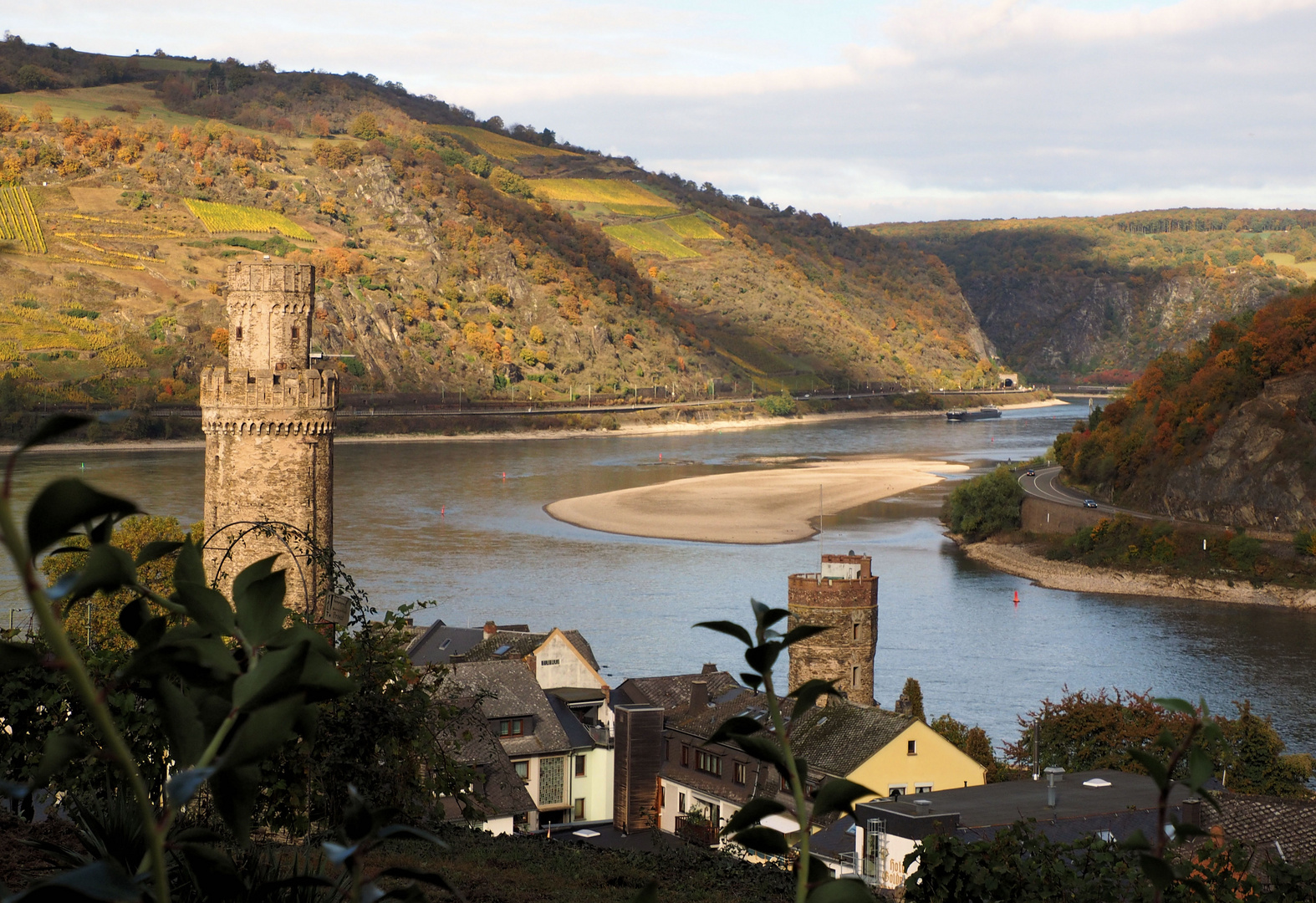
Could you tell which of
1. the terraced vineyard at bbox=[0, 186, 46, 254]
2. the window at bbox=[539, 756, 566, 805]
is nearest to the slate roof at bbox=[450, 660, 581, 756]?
the window at bbox=[539, 756, 566, 805]

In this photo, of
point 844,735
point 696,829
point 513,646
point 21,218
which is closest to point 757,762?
point 696,829

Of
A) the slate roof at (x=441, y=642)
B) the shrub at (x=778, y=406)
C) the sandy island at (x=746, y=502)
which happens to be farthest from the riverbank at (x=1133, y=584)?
the shrub at (x=778, y=406)

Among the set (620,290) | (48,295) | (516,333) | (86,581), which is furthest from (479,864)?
(620,290)

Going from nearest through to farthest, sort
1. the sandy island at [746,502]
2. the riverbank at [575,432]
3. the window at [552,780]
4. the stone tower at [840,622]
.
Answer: the window at [552,780] → the stone tower at [840,622] → the sandy island at [746,502] → the riverbank at [575,432]

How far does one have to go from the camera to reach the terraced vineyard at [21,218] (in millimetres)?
114050

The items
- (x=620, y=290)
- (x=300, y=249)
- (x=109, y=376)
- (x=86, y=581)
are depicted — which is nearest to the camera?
(x=86, y=581)

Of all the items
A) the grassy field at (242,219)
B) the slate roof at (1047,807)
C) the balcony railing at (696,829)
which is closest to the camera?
the slate roof at (1047,807)

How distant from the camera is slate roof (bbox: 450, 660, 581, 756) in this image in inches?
1043

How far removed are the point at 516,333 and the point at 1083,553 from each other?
9571cm

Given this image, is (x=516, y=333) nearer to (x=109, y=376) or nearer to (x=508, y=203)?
Result: (x=508, y=203)

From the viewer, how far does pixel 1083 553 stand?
205 ft

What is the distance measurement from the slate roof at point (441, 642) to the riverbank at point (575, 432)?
198 ft

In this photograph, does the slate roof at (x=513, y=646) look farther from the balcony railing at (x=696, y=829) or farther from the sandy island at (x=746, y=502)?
the sandy island at (x=746, y=502)

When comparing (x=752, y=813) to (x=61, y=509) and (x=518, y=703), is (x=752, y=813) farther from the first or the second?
(x=518, y=703)
